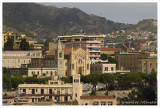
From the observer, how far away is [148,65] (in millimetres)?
147000

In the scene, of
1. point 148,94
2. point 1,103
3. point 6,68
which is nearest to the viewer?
point 1,103

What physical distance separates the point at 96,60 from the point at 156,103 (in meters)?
54.5

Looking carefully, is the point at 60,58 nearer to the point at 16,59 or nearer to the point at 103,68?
the point at 103,68

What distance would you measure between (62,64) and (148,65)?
20.2 metres

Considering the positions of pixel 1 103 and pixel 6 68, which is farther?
pixel 6 68

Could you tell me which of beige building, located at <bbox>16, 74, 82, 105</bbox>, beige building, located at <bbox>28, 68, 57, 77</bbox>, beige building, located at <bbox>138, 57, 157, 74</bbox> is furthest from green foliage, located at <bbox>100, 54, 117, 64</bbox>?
beige building, located at <bbox>16, 74, 82, 105</bbox>

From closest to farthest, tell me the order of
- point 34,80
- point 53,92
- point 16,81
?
point 53,92
point 16,81
point 34,80

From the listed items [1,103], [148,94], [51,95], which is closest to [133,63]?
[148,94]

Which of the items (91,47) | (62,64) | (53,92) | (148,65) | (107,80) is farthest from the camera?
(91,47)

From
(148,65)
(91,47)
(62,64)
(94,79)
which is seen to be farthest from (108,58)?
(94,79)

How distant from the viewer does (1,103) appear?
83125 mm

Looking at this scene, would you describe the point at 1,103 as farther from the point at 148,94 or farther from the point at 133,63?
the point at 133,63

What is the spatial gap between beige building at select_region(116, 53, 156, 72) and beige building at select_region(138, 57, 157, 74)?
69.7 inches

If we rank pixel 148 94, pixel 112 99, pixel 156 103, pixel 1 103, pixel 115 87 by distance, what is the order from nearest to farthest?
pixel 1 103 → pixel 112 99 → pixel 156 103 → pixel 148 94 → pixel 115 87
